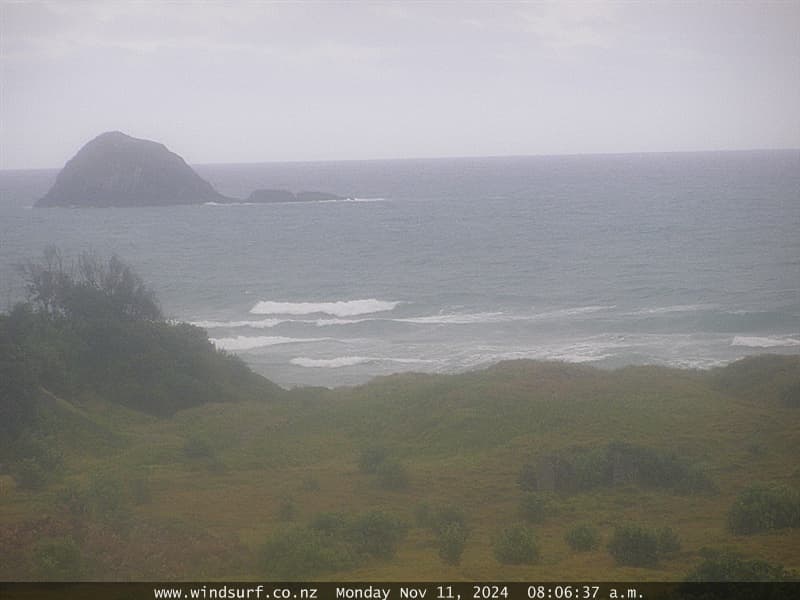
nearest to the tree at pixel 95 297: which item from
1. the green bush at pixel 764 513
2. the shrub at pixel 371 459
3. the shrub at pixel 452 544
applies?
the shrub at pixel 371 459

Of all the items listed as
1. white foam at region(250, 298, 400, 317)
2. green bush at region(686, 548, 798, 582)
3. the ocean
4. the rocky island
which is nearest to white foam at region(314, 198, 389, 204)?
the rocky island

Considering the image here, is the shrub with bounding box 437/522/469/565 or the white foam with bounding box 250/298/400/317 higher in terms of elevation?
the shrub with bounding box 437/522/469/565

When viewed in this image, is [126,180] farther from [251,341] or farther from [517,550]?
[517,550]

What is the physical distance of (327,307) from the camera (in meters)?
51.8

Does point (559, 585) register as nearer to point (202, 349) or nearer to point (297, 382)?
point (202, 349)

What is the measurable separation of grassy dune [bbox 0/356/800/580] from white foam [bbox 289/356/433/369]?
9894mm

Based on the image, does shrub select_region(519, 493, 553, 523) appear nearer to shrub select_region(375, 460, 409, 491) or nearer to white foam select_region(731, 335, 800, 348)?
Result: shrub select_region(375, 460, 409, 491)

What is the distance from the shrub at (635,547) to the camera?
11297mm

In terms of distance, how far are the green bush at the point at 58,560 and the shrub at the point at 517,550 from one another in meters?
5.60

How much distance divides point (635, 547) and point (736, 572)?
2.21 m

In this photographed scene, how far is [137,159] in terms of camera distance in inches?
4751

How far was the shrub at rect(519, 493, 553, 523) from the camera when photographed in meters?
14.2

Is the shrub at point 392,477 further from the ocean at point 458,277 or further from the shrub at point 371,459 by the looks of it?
the ocean at point 458,277

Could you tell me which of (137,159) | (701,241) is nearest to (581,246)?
(701,241)
